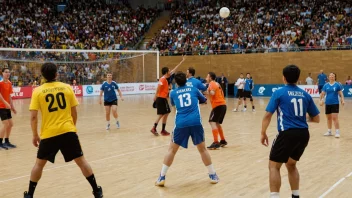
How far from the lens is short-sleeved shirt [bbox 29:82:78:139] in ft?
19.7

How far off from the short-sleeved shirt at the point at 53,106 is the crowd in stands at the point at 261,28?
29.8 metres

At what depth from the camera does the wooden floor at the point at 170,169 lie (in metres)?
7.14

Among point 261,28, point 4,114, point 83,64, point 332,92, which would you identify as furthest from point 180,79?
point 261,28

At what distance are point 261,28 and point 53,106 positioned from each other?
3275 centimetres

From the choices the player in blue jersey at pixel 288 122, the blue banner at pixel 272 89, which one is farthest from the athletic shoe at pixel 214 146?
the blue banner at pixel 272 89

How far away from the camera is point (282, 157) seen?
570 cm

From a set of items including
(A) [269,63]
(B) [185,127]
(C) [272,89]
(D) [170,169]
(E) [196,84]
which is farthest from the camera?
(A) [269,63]

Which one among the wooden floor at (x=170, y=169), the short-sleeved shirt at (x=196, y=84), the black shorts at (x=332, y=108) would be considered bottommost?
the wooden floor at (x=170, y=169)

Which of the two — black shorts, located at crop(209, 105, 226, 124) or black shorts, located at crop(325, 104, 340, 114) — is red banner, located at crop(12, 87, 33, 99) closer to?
black shorts, located at crop(209, 105, 226, 124)

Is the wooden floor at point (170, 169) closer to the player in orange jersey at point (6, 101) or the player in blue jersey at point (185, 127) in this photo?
the player in blue jersey at point (185, 127)

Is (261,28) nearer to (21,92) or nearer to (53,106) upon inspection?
(21,92)

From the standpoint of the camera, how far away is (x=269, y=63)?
3528 cm

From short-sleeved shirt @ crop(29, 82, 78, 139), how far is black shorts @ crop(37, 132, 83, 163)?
6 centimetres

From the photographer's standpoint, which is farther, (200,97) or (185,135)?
(200,97)
